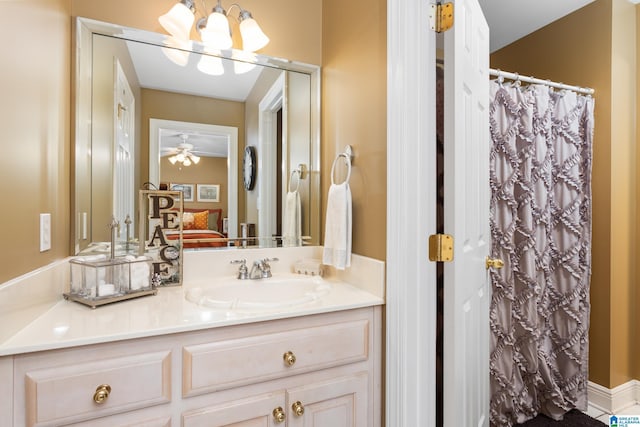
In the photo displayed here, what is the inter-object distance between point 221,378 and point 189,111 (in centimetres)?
124

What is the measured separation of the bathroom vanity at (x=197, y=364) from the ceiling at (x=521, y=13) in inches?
78.3

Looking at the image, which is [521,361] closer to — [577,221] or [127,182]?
[577,221]

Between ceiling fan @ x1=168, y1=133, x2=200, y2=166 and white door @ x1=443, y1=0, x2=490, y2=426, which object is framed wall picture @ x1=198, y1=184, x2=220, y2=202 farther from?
white door @ x1=443, y1=0, x2=490, y2=426

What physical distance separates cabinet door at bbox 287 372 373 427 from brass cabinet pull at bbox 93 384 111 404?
0.53 m

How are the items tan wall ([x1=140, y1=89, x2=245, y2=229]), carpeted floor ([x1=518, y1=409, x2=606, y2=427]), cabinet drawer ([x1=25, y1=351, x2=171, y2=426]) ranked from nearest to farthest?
cabinet drawer ([x1=25, y1=351, x2=171, y2=426]) → tan wall ([x1=140, y1=89, x2=245, y2=229]) → carpeted floor ([x1=518, y1=409, x2=606, y2=427])

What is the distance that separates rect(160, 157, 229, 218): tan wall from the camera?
1.62 metres

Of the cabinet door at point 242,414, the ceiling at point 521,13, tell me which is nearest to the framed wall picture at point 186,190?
the cabinet door at point 242,414

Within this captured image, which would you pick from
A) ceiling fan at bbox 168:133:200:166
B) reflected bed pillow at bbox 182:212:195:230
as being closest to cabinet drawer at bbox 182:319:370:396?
reflected bed pillow at bbox 182:212:195:230

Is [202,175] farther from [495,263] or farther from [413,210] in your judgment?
[495,263]

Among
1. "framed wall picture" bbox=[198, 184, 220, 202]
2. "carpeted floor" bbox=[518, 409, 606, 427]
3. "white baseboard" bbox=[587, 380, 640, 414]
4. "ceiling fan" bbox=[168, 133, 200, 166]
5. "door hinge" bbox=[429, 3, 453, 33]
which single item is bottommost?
"carpeted floor" bbox=[518, 409, 606, 427]

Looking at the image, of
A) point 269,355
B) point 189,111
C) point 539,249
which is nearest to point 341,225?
point 269,355

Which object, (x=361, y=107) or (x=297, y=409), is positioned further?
(x=361, y=107)

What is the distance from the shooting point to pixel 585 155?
2.13 m

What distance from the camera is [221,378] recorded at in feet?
3.37
